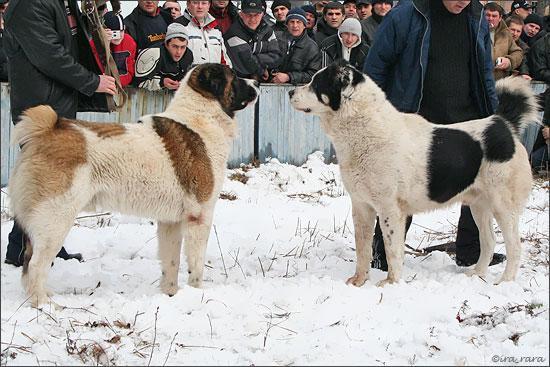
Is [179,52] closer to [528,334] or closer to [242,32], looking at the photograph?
[242,32]

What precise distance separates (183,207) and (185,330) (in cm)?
109

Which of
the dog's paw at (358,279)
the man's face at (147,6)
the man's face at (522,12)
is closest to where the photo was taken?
the dog's paw at (358,279)

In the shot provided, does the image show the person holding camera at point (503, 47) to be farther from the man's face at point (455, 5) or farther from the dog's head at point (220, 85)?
the dog's head at point (220, 85)

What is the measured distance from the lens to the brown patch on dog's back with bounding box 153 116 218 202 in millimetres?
4703

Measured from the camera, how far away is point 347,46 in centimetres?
962

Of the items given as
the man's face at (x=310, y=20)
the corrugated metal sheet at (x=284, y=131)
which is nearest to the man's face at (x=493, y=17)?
the man's face at (x=310, y=20)

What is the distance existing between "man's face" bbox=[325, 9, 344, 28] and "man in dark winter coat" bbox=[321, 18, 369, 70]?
1.54 feet

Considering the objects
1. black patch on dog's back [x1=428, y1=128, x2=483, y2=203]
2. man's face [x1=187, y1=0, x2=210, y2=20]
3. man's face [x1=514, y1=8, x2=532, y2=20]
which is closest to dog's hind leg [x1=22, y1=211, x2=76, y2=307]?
black patch on dog's back [x1=428, y1=128, x2=483, y2=203]

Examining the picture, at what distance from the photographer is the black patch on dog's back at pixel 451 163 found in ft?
16.9

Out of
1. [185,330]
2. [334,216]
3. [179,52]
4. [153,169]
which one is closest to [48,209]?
[153,169]

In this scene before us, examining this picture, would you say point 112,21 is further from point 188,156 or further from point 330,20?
point 330,20

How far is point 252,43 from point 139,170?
5.25 metres

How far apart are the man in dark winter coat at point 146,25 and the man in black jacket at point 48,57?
323 cm

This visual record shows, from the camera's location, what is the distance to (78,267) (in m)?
5.48
